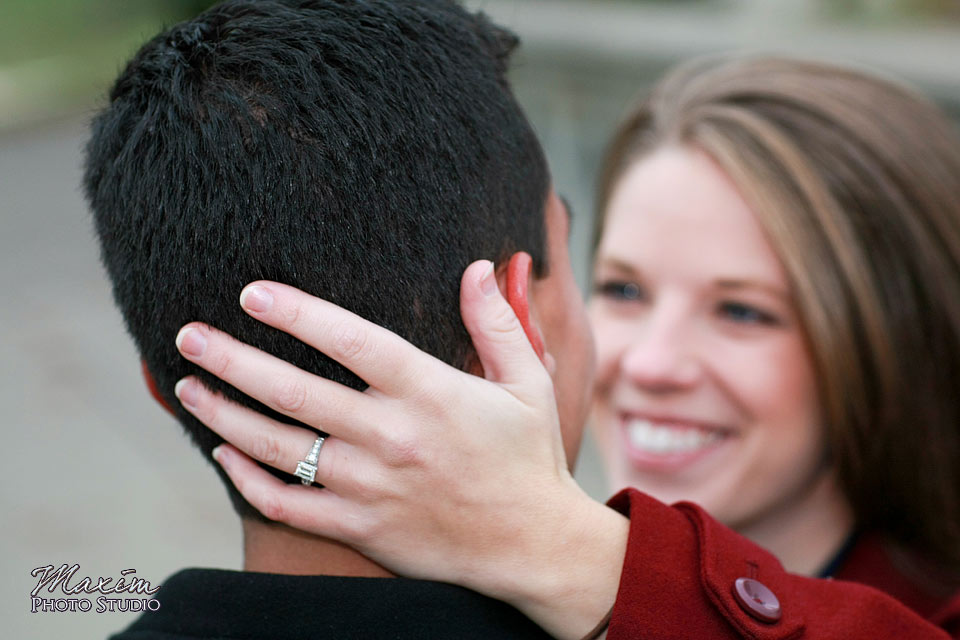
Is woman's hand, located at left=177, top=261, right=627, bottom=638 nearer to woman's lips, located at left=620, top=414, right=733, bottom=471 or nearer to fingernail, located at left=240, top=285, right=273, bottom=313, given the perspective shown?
fingernail, located at left=240, top=285, right=273, bottom=313

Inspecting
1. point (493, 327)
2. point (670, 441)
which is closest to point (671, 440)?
point (670, 441)

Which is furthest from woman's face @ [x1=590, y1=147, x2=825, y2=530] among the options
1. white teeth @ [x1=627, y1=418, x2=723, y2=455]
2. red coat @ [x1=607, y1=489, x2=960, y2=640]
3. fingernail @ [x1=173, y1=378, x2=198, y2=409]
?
fingernail @ [x1=173, y1=378, x2=198, y2=409]

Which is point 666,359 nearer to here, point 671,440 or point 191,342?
point 671,440

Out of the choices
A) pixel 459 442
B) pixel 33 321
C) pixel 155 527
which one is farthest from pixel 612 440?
pixel 33 321

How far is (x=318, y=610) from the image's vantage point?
1.31 m

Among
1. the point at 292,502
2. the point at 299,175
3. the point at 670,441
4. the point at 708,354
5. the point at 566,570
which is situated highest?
the point at 299,175

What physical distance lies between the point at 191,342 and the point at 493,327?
1.30 ft

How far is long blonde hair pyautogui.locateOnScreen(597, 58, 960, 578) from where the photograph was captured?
8.40 feet

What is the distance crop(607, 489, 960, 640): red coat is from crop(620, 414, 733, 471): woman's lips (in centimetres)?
116

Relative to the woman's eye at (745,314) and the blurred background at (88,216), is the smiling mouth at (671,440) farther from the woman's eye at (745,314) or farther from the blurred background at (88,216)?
the blurred background at (88,216)

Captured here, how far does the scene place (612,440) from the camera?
2863 mm

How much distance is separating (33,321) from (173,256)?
474 cm

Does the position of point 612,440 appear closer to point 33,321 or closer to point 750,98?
point 750,98

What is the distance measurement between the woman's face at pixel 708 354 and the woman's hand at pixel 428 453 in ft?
4.21
